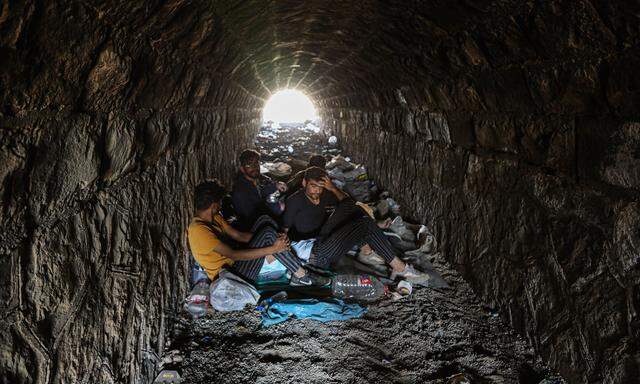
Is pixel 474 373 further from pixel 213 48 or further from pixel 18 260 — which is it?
pixel 213 48

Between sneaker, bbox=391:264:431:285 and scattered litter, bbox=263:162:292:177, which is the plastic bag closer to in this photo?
sneaker, bbox=391:264:431:285

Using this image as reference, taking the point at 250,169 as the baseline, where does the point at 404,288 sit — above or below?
below

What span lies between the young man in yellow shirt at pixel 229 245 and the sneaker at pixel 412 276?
32.1 inches

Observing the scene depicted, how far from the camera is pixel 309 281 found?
13.6ft

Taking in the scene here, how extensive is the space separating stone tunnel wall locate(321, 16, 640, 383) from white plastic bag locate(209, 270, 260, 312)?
2.29 m

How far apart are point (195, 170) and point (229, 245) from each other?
1347 mm

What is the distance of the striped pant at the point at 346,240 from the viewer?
4.38m

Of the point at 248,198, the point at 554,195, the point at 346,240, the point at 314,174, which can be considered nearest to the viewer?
the point at 554,195

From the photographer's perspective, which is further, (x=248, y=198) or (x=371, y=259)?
(x=248, y=198)

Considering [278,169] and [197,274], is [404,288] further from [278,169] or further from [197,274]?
[278,169]

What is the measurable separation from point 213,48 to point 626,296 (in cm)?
372

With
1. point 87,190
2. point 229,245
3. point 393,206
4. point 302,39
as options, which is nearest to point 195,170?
point 229,245

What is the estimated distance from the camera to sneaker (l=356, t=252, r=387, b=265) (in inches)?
182

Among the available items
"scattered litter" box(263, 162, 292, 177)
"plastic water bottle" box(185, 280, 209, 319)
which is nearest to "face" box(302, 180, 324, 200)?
"plastic water bottle" box(185, 280, 209, 319)
